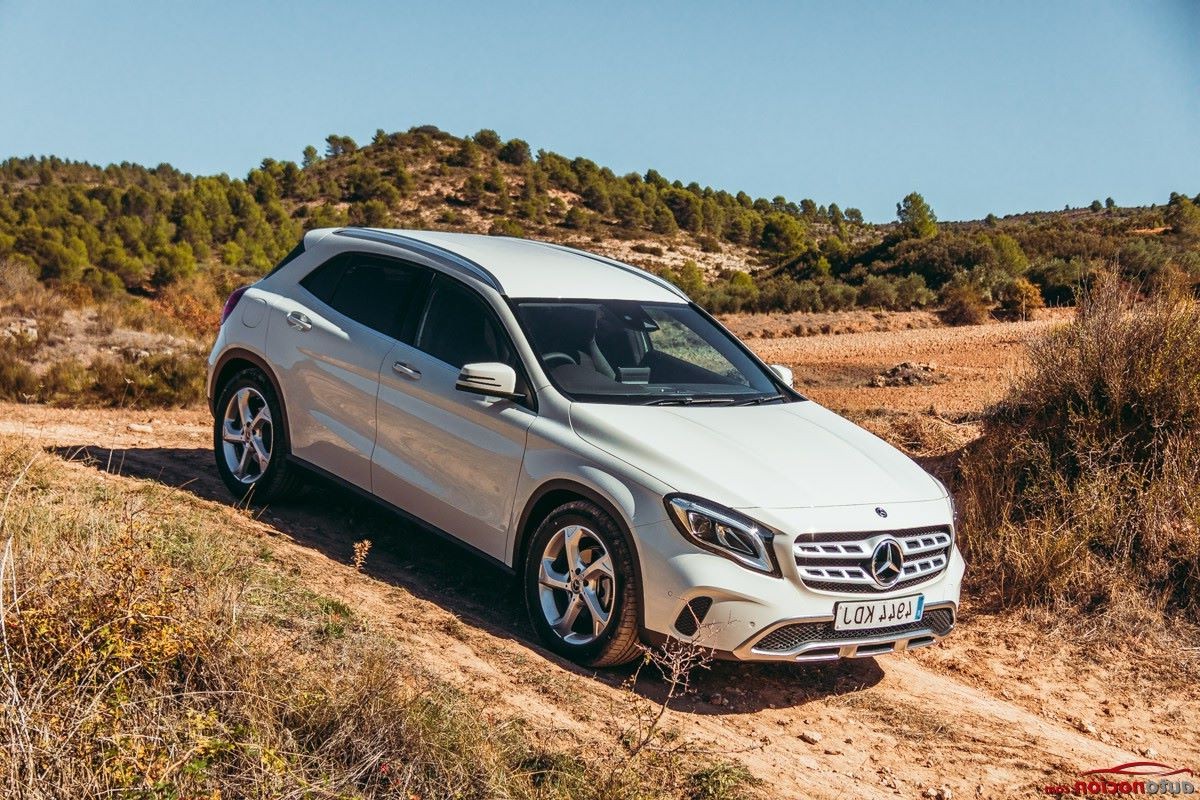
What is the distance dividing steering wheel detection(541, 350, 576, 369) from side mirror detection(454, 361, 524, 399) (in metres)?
0.24

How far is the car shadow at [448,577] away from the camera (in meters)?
5.34

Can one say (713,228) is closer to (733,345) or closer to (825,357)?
(825,357)

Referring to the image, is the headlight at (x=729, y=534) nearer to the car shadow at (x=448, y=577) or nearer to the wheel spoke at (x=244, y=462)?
the car shadow at (x=448, y=577)

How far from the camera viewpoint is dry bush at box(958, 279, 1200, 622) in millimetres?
6773

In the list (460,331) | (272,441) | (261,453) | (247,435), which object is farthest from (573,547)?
(247,435)

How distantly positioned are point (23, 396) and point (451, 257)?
8.09 meters

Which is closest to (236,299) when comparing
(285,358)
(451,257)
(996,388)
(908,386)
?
(285,358)

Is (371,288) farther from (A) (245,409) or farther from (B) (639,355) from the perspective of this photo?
(B) (639,355)

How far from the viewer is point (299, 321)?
7.02 metres

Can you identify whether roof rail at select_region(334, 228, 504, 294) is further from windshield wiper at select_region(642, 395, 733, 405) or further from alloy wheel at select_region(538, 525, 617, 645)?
alloy wheel at select_region(538, 525, 617, 645)

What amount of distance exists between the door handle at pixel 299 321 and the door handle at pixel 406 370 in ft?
2.98

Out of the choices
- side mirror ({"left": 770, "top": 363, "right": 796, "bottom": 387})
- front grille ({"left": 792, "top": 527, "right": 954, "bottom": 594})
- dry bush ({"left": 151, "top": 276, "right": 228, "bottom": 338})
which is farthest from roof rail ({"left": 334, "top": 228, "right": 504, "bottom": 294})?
dry bush ({"left": 151, "top": 276, "right": 228, "bottom": 338})

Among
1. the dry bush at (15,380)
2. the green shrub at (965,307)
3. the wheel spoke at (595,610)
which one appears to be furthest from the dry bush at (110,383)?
the green shrub at (965,307)

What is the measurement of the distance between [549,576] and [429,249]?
7.31 feet
